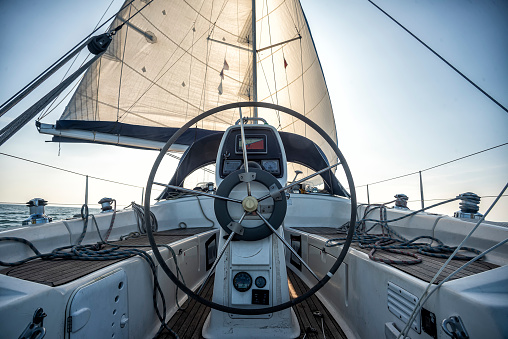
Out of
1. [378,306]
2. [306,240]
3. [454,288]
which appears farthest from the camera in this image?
[306,240]

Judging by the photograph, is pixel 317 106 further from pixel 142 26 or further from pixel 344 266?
pixel 344 266

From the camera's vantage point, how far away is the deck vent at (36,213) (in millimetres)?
1700

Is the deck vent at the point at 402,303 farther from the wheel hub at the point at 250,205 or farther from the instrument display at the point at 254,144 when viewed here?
the instrument display at the point at 254,144

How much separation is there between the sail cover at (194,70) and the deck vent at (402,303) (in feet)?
17.3

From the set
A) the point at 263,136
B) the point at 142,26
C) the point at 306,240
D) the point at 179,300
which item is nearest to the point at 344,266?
the point at 306,240

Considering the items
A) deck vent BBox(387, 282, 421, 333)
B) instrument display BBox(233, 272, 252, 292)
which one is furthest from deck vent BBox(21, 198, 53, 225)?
deck vent BBox(387, 282, 421, 333)

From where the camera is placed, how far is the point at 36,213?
1.77 meters

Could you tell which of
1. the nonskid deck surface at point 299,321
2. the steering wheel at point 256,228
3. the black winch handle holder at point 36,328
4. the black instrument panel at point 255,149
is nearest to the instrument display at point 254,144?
the black instrument panel at point 255,149

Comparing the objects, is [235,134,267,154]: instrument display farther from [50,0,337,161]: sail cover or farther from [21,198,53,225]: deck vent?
[50,0,337,161]: sail cover

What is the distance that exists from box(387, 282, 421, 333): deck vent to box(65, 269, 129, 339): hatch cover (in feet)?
3.78

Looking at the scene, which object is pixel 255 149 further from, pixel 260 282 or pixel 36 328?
pixel 36 328

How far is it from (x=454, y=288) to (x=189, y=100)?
7.83 meters

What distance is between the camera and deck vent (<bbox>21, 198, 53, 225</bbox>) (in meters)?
1.70

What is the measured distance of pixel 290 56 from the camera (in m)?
9.06
